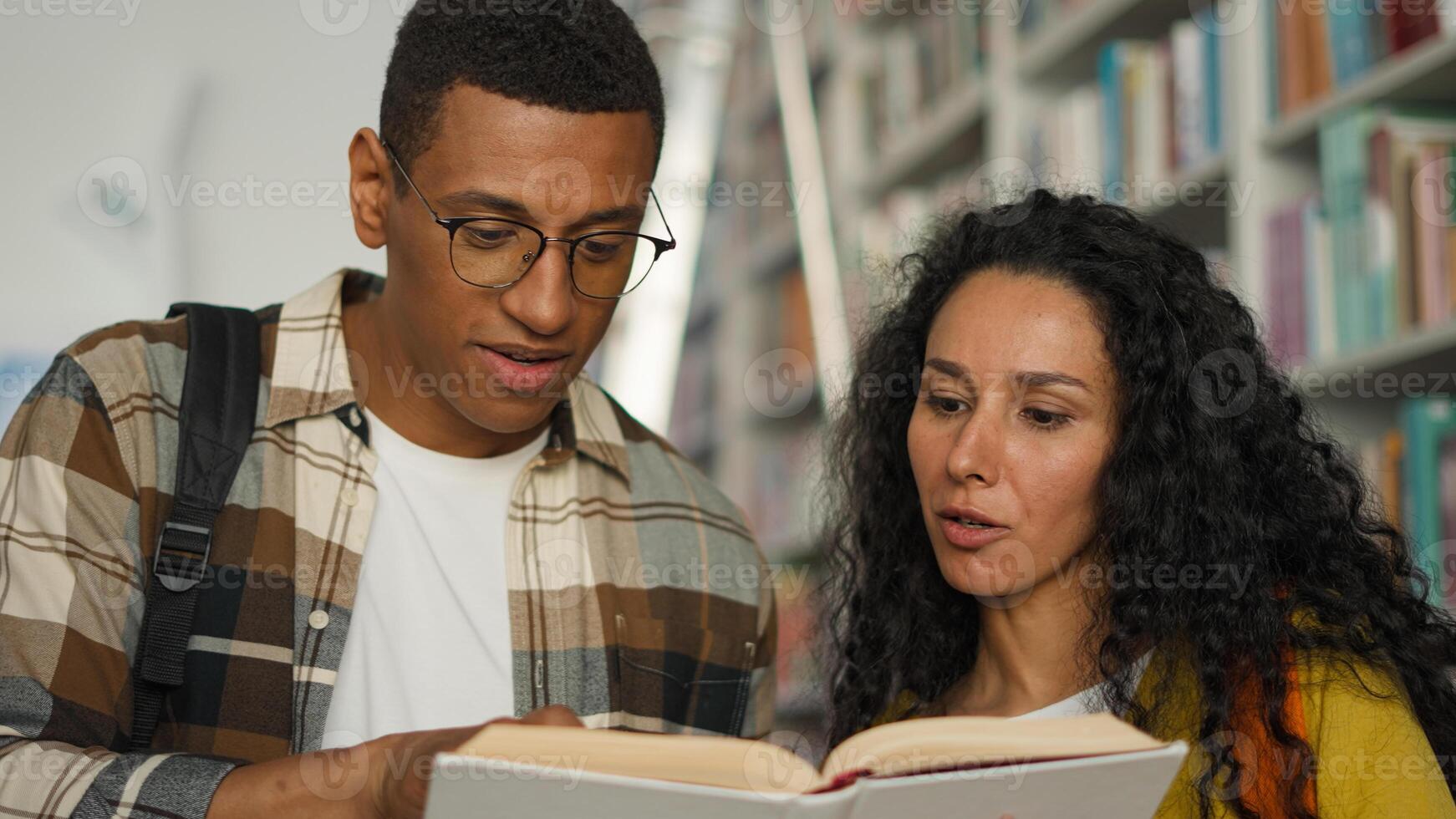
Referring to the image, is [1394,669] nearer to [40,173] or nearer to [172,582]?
[172,582]

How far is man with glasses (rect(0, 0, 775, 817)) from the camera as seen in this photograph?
1274 millimetres

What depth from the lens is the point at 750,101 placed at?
438 centimetres

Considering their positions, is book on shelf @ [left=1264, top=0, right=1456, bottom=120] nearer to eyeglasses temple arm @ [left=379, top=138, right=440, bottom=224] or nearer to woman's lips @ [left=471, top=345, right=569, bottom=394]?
eyeglasses temple arm @ [left=379, top=138, right=440, bottom=224]

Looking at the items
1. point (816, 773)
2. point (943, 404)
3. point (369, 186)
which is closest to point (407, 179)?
point (369, 186)

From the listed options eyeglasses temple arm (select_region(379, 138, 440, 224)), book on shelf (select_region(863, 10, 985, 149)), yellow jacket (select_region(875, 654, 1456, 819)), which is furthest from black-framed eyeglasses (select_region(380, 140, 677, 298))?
book on shelf (select_region(863, 10, 985, 149))

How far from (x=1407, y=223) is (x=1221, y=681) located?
0.93 meters

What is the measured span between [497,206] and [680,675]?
60 centimetres

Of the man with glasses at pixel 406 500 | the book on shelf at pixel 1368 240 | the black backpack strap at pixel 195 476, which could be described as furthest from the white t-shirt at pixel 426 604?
the book on shelf at pixel 1368 240

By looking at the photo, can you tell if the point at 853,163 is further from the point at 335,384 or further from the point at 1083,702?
the point at 1083,702

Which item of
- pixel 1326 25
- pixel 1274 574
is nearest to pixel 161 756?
pixel 1274 574

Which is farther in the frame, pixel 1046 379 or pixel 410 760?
pixel 1046 379

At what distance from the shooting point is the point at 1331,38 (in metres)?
2.07

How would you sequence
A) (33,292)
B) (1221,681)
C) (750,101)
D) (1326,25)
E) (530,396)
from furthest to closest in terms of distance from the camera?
1. (750,101)
2. (33,292)
3. (1326,25)
4. (530,396)
5. (1221,681)

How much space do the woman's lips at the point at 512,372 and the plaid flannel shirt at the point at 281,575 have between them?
0.61ft
